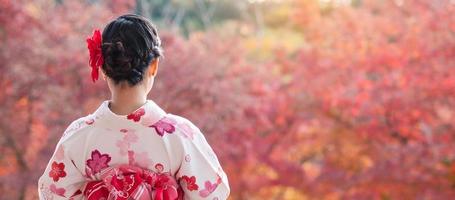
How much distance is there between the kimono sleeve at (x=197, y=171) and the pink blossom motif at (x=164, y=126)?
0.02m

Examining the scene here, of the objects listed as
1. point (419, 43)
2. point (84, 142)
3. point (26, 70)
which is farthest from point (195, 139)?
point (419, 43)

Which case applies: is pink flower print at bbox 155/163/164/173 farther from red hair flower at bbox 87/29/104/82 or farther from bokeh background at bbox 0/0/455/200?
bokeh background at bbox 0/0/455/200

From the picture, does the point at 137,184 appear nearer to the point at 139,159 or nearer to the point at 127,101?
the point at 139,159

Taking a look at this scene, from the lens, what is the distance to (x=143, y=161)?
2082 millimetres

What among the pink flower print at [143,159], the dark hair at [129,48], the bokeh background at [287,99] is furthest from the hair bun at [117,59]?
the bokeh background at [287,99]

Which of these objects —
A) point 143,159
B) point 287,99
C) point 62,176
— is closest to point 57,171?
point 62,176

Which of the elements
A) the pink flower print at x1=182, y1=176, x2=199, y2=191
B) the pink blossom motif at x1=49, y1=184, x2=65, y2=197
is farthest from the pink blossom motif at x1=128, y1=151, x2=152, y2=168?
the pink blossom motif at x1=49, y1=184, x2=65, y2=197

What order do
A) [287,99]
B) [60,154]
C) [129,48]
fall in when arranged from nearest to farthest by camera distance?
[129,48] < [60,154] < [287,99]

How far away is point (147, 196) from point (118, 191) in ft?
0.24

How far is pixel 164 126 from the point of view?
2.10 meters

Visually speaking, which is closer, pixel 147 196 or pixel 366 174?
pixel 147 196

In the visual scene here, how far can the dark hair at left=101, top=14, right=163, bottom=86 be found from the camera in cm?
202

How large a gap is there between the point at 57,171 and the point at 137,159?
22 cm

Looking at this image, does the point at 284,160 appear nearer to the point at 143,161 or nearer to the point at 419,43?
the point at 419,43
